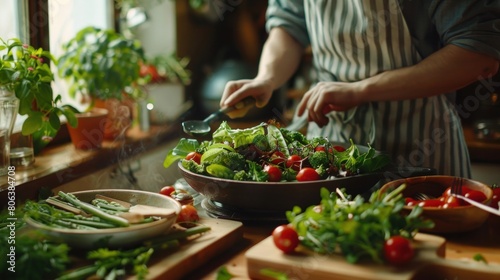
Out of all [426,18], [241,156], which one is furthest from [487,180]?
[241,156]

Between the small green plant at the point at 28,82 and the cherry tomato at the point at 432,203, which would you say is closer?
the cherry tomato at the point at 432,203

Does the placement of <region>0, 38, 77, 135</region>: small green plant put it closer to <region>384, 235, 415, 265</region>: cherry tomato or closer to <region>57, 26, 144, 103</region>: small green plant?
<region>57, 26, 144, 103</region>: small green plant

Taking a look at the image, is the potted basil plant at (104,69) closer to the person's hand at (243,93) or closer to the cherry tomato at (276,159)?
the person's hand at (243,93)

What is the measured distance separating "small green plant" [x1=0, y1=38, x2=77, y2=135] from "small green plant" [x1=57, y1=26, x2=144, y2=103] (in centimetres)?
40

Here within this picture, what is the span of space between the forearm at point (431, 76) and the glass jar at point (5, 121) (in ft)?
3.02

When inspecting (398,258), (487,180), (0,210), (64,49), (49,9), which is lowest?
(487,180)

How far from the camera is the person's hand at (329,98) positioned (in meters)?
1.73

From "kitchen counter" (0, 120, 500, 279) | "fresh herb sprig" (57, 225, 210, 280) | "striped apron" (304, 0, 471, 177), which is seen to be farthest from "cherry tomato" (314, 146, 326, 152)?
"striped apron" (304, 0, 471, 177)

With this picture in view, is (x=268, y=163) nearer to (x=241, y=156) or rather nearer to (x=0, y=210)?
(x=241, y=156)

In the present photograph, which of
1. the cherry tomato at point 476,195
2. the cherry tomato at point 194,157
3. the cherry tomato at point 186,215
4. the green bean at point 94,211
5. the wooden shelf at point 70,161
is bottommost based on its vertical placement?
the wooden shelf at point 70,161

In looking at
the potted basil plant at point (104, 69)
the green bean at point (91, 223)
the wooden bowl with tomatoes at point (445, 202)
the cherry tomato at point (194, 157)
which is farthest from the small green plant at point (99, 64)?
the wooden bowl with tomatoes at point (445, 202)

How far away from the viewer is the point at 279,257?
1.08 m

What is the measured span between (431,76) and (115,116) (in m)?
1.09

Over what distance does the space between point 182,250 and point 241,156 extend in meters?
0.31
